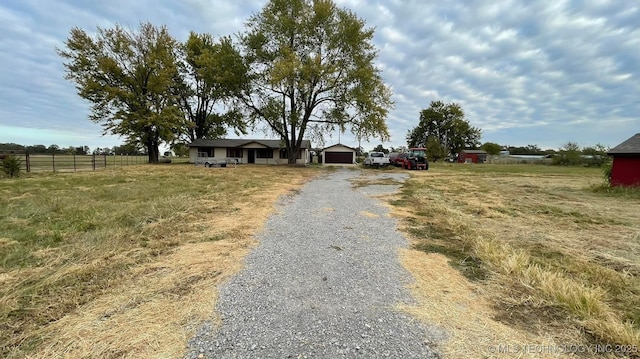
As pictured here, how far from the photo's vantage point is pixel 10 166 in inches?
627

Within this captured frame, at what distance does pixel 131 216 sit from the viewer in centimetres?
684

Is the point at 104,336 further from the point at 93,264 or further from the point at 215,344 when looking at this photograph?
the point at 93,264

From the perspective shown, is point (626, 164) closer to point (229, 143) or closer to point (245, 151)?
point (245, 151)

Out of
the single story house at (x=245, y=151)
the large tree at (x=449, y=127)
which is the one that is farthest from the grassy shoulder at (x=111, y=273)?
the large tree at (x=449, y=127)

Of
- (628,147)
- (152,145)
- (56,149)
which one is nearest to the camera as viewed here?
(628,147)

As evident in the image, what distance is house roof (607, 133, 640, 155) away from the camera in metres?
13.1

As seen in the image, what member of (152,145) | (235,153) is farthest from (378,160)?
(152,145)

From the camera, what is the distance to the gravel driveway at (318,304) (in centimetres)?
238

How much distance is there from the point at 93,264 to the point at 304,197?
24.0 ft

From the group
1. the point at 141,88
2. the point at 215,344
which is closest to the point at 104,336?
the point at 215,344

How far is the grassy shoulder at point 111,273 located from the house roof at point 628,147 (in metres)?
15.8

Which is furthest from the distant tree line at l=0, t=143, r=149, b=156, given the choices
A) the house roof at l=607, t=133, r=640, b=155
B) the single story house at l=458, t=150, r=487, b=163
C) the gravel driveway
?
the single story house at l=458, t=150, r=487, b=163

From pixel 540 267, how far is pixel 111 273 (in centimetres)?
567

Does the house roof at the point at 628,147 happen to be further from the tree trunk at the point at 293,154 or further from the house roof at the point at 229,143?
the house roof at the point at 229,143
